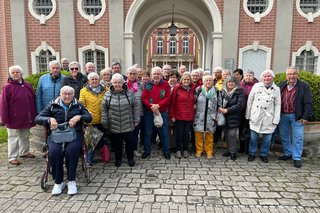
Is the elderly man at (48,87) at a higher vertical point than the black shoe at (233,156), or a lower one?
higher

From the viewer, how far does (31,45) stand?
1190 cm

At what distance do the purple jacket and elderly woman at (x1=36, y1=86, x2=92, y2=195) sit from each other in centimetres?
139

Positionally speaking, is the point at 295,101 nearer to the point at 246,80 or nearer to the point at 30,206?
Result: the point at 246,80

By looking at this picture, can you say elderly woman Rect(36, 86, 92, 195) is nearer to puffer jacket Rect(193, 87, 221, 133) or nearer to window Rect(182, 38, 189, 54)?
puffer jacket Rect(193, 87, 221, 133)

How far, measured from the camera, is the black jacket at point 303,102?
5082mm

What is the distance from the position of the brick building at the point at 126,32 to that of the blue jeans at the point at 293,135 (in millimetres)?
6249

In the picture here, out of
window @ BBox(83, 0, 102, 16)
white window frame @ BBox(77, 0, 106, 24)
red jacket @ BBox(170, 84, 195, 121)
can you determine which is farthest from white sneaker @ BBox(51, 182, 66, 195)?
Result: window @ BBox(83, 0, 102, 16)

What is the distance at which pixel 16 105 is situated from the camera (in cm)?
Result: 515

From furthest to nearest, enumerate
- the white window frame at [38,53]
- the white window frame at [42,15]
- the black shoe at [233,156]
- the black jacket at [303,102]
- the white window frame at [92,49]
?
the white window frame at [38,53], the white window frame at [92,49], the white window frame at [42,15], the black shoe at [233,156], the black jacket at [303,102]

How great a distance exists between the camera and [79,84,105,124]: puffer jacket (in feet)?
15.9

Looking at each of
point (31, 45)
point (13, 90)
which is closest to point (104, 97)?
point (13, 90)

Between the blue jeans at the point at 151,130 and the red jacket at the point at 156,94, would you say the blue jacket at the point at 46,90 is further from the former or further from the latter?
the blue jeans at the point at 151,130

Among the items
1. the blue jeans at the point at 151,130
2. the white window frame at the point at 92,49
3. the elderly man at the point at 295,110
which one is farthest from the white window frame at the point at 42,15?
the elderly man at the point at 295,110

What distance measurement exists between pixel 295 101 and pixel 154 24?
12.9m
